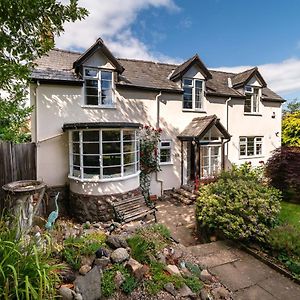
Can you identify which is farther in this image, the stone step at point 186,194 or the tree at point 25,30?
the stone step at point 186,194

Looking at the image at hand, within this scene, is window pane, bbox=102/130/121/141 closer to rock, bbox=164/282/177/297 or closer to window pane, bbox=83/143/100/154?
window pane, bbox=83/143/100/154

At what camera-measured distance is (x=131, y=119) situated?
1311cm

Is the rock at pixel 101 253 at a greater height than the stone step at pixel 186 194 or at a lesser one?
greater

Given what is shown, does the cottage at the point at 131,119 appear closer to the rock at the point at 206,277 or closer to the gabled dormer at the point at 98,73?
the gabled dormer at the point at 98,73

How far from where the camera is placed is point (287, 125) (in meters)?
20.6

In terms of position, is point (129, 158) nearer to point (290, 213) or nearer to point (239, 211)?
point (239, 211)

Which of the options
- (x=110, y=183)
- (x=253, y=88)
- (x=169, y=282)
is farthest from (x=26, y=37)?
(x=253, y=88)

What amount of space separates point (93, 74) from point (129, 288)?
10.3 m

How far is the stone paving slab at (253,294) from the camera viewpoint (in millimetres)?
5113

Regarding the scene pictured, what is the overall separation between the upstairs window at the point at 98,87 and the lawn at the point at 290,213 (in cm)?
971

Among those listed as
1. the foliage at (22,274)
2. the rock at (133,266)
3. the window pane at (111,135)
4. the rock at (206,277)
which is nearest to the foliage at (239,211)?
the rock at (206,277)

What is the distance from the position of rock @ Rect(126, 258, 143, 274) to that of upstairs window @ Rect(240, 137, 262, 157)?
14700 mm

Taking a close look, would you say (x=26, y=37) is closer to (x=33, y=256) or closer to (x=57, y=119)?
(x=33, y=256)

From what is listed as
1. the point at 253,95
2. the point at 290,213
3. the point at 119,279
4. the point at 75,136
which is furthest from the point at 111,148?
the point at 253,95
